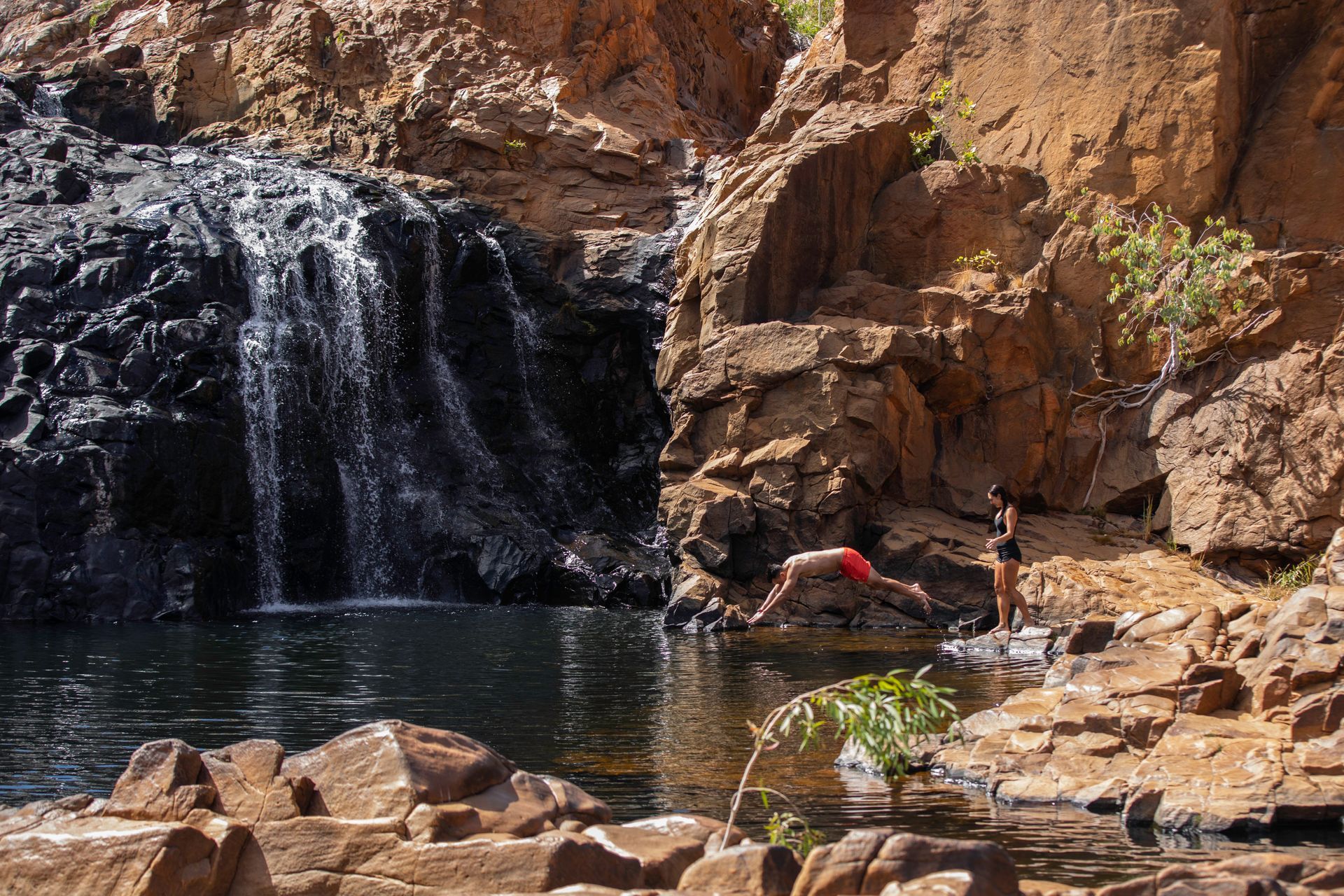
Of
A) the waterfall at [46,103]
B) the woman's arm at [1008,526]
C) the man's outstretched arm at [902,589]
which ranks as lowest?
the man's outstretched arm at [902,589]

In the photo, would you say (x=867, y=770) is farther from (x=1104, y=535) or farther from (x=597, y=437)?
(x=597, y=437)

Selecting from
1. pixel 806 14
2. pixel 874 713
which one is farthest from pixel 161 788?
pixel 806 14

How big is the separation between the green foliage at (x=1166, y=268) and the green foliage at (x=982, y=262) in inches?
77.0

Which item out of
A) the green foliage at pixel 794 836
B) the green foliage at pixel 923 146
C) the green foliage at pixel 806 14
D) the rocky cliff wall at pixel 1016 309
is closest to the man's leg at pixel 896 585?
the rocky cliff wall at pixel 1016 309

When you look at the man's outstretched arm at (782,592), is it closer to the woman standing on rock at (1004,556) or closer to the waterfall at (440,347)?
the woman standing on rock at (1004,556)

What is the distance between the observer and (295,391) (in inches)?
1051

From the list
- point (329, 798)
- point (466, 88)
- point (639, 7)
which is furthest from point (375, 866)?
point (639, 7)

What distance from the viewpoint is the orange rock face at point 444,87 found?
32.3 meters

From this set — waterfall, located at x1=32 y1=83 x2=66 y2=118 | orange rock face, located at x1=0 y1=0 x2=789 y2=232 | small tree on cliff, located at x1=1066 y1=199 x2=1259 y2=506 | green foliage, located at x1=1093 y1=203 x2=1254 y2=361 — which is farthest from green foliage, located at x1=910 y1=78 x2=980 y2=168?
waterfall, located at x1=32 y1=83 x2=66 y2=118

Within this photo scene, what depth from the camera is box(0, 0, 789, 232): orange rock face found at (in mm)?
32344

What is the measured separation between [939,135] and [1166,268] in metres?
5.93

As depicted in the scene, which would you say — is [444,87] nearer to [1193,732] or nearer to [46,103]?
[46,103]

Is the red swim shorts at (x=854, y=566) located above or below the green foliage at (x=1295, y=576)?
above

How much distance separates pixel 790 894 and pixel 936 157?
22.8 m
